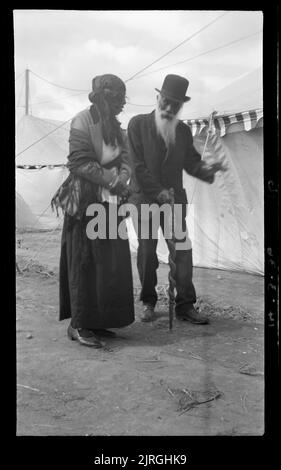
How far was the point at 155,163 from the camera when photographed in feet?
9.57

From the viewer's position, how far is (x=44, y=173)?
9.78 ft

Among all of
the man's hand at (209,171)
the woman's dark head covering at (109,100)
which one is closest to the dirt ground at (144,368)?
the man's hand at (209,171)

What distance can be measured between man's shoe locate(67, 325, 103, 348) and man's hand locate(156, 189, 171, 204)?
2.63 feet

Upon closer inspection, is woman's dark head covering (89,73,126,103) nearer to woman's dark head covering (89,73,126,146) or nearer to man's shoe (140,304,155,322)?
woman's dark head covering (89,73,126,146)

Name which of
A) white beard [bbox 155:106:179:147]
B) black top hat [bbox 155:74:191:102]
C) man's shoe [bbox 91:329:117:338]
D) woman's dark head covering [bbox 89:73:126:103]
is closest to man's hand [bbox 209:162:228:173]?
white beard [bbox 155:106:179:147]

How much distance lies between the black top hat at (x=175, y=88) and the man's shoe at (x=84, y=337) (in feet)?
4.31

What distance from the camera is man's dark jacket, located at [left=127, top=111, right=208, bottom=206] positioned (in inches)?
113
